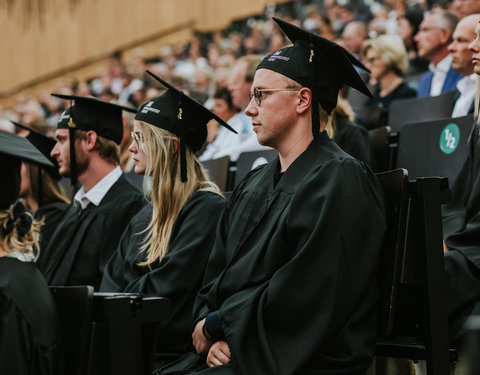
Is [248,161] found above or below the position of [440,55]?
below

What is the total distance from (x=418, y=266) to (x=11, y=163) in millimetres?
1395

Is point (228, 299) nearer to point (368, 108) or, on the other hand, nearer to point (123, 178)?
point (123, 178)

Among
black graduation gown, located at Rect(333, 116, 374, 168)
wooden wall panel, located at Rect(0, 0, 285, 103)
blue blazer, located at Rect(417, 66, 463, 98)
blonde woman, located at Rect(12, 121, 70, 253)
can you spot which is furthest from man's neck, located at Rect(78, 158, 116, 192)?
wooden wall panel, located at Rect(0, 0, 285, 103)

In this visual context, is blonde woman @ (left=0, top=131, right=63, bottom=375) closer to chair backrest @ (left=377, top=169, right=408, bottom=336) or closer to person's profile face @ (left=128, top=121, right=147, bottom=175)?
chair backrest @ (left=377, top=169, right=408, bottom=336)

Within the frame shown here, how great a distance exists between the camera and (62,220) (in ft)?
13.8

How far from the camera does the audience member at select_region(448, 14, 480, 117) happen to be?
4285 mm

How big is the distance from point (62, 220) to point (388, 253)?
7.91ft

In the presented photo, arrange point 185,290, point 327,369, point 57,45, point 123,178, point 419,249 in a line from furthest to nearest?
point 57,45 < point 123,178 < point 185,290 < point 419,249 < point 327,369

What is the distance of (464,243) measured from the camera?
2645 millimetres

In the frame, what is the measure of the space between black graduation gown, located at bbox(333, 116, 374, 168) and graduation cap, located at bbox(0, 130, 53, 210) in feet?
7.36

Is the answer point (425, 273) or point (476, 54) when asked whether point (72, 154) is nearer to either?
point (476, 54)

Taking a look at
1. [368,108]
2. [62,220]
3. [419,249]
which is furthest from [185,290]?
[368,108]

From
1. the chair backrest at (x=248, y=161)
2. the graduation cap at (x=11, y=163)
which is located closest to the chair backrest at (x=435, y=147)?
the chair backrest at (x=248, y=161)

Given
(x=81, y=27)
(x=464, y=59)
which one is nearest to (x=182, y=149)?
(x=464, y=59)
